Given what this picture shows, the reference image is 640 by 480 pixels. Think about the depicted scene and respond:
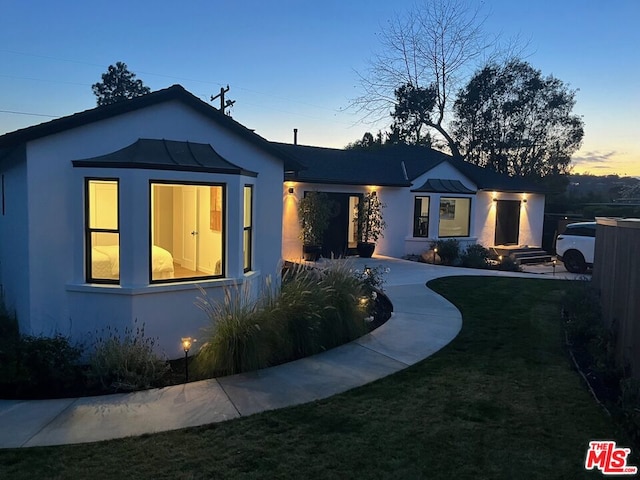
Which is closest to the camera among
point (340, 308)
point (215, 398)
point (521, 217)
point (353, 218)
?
point (215, 398)

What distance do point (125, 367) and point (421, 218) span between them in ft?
46.7

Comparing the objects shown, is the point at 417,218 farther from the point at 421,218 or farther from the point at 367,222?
the point at 367,222

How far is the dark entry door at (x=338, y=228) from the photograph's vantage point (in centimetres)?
1636

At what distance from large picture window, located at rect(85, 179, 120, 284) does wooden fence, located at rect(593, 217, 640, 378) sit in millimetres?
6362

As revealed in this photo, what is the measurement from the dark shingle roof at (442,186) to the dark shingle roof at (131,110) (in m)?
10.3

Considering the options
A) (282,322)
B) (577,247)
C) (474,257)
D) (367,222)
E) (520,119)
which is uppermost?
(520,119)

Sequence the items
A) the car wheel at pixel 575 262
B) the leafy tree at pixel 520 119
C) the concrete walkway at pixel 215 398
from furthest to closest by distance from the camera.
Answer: the leafy tree at pixel 520 119 → the car wheel at pixel 575 262 → the concrete walkway at pixel 215 398

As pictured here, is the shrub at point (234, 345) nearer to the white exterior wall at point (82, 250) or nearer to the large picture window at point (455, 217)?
the white exterior wall at point (82, 250)

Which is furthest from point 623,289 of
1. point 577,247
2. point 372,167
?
point 372,167

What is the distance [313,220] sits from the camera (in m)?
14.9

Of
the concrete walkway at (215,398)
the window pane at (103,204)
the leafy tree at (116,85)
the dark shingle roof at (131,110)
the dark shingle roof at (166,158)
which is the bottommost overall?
the concrete walkway at (215,398)

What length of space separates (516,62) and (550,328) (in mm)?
26252

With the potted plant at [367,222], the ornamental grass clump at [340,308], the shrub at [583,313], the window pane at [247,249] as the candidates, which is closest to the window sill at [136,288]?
the window pane at [247,249]

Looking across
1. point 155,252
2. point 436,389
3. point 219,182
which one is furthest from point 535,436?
point 155,252
